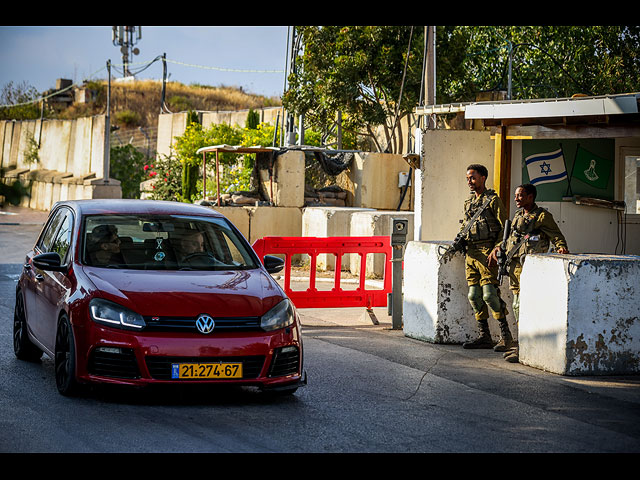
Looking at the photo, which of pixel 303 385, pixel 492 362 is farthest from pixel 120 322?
pixel 492 362

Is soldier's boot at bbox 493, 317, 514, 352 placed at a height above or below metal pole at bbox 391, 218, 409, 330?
below

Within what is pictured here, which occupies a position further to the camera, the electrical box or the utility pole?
the utility pole

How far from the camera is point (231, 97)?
3290 inches

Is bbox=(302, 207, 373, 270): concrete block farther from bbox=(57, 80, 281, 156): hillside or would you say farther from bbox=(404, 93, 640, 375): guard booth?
bbox=(57, 80, 281, 156): hillside

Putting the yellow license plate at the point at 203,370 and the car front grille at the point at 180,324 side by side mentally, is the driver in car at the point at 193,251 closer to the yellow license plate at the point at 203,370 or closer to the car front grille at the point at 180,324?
the car front grille at the point at 180,324

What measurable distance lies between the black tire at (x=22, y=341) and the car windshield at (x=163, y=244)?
4.67 feet

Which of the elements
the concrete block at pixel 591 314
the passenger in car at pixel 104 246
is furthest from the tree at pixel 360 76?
the passenger in car at pixel 104 246

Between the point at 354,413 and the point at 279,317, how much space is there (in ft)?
3.04

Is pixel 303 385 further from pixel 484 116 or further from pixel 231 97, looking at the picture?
pixel 231 97

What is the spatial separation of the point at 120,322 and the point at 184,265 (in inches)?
47.0

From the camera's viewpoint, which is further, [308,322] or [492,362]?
[308,322]

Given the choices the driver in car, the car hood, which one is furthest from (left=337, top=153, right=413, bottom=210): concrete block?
the car hood

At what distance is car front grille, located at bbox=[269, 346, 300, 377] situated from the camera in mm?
7543

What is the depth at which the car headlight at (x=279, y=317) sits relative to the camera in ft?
24.8
